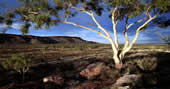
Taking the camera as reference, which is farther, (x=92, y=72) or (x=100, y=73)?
(x=92, y=72)

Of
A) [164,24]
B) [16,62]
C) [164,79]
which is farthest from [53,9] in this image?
[164,24]

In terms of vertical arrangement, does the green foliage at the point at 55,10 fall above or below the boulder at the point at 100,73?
above

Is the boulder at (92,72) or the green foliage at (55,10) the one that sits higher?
the green foliage at (55,10)

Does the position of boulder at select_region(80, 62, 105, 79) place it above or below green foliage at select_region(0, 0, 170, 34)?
below

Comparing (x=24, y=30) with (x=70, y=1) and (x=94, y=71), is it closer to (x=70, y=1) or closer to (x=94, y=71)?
(x=70, y=1)

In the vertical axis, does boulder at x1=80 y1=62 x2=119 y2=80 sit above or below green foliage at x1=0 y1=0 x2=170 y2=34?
below

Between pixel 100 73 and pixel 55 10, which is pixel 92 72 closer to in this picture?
pixel 100 73

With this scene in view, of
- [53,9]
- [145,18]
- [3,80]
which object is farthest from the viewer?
[53,9]

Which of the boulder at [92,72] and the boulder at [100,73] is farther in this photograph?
the boulder at [92,72]

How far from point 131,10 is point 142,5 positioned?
3.72 feet

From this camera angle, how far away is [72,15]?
12.4m

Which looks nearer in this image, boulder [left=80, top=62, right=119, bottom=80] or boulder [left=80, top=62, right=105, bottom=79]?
boulder [left=80, top=62, right=119, bottom=80]

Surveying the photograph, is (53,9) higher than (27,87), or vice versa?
(53,9)

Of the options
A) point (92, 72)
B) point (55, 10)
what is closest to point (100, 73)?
point (92, 72)
